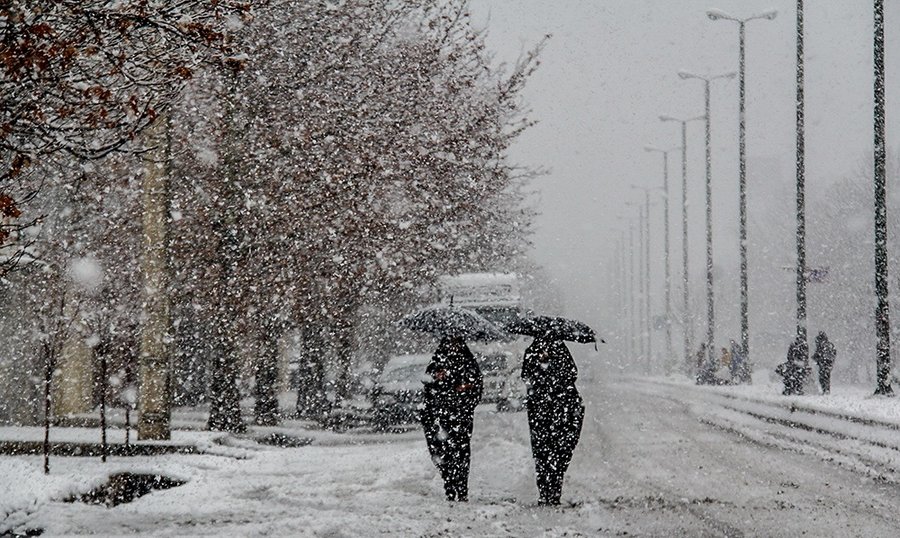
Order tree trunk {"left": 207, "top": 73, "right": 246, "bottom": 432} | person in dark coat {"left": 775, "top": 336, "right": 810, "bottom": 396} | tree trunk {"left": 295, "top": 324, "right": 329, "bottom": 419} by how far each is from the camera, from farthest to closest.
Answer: person in dark coat {"left": 775, "top": 336, "right": 810, "bottom": 396}
tree trunk {"left": 295, "top": 324, "right": 329, "bottom": 419}
tree trunk {"left": 207, "top": 73, "right": 246, "bottom": 432}

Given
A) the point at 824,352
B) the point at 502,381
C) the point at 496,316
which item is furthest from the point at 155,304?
the point at 824,352

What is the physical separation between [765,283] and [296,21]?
77445mm

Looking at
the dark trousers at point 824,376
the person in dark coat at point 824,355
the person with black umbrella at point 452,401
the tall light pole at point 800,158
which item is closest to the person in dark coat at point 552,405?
the person with black umbrella at point 452,401

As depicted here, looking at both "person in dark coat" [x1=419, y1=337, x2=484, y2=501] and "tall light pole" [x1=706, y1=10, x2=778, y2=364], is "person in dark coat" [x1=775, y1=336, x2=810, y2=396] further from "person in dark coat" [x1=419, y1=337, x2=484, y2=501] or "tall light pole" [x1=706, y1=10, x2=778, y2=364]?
"person in dark coat" [x1=419, y1=337, x2=484, y2=501]

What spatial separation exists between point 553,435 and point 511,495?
100cm

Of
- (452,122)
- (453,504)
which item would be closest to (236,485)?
(453,504)

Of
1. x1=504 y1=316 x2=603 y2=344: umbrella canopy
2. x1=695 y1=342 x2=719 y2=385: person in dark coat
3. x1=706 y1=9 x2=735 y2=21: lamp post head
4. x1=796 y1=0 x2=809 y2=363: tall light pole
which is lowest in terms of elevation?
x1=695 y1=342 x2=719 y2=385: person in dark coat

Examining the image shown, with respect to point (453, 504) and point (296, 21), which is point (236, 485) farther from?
point (296, 21)

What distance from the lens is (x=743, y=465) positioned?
14820 mm

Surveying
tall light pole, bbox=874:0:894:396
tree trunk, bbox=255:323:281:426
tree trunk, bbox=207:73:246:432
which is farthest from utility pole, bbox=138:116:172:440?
tall light pole, bbox=874:0:894:396

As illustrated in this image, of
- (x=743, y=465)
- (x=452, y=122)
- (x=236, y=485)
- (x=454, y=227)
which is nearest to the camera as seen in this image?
(x=236, y=485)

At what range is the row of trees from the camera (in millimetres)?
21672

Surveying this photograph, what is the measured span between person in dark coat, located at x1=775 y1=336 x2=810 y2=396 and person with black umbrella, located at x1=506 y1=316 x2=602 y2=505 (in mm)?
20100

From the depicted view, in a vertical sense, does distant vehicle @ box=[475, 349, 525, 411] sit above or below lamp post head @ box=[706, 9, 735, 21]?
below
